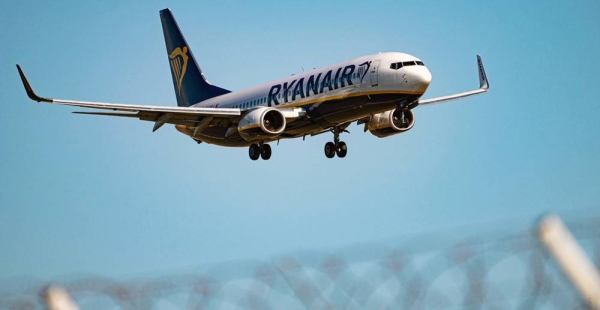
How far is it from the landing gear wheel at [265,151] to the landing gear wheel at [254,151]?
19 centimetres

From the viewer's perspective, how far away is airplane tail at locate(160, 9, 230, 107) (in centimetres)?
6519

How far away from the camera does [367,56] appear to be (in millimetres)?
47656

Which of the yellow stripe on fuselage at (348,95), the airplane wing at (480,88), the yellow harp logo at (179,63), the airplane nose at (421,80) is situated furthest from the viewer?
the yellow harp logo at (179,63)

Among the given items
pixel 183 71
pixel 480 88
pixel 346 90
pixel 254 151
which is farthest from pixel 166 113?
pixel 480 88

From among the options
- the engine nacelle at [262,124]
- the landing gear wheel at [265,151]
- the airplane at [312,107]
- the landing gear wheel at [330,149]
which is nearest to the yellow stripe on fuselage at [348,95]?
the airplane at [312,107]

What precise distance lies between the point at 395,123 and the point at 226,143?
9.86 metres

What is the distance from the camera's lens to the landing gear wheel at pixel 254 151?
52344 millimetres

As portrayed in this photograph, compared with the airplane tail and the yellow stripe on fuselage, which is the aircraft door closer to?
the yellow stripe on fuselage

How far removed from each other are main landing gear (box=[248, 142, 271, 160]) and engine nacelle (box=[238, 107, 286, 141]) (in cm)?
271

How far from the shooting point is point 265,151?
52.2 metres

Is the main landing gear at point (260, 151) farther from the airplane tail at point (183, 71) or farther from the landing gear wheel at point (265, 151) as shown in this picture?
→ the airplane tail at point (183, 71)

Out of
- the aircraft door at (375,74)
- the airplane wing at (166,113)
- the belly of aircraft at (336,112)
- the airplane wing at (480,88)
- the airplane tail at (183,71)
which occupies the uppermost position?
the airplane tail at (183,71)

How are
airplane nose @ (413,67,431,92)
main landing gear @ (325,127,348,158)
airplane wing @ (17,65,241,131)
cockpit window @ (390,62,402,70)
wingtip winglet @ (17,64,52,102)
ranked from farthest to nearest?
main landing gear @ (325,127,348,158), airplane wing @ (17,65,241,131), cockpit window @ (390,62,402,70), airplane nose @ (413,67,431,92), wingtip winglet @ (17,64,52,102)

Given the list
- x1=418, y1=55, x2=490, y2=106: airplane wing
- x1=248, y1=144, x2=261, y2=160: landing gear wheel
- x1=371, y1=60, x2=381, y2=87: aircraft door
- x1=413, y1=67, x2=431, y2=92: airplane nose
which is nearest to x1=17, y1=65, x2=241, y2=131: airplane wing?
x1=248, y1=144, x2=261, y2=160: landing gear wheel
